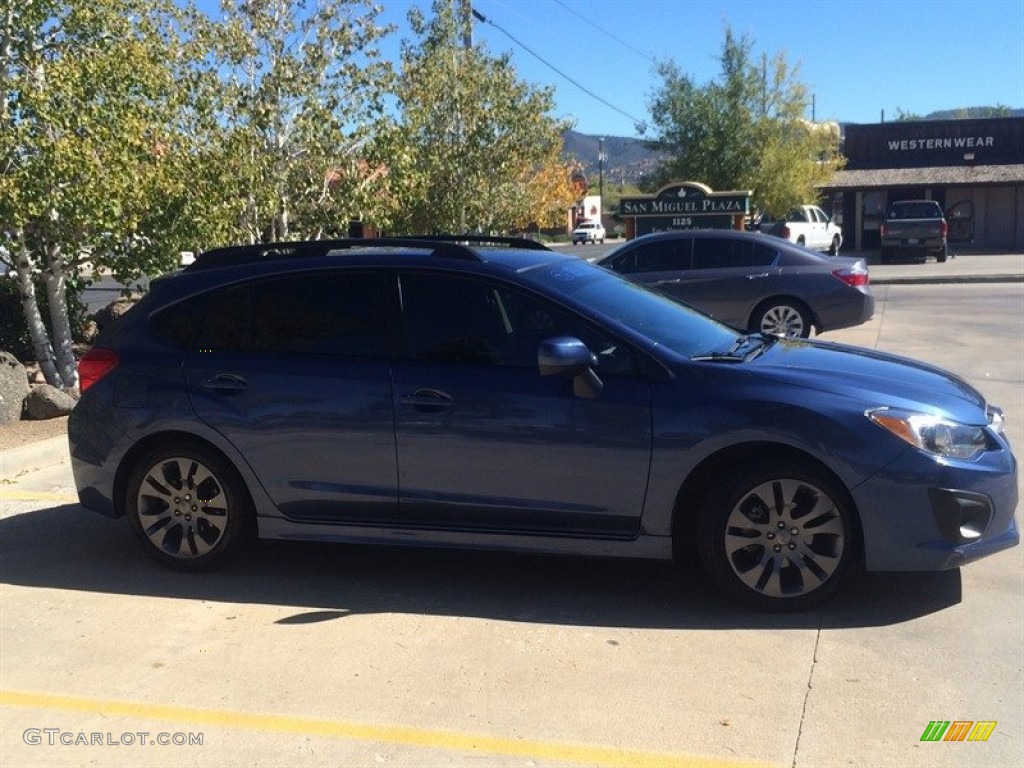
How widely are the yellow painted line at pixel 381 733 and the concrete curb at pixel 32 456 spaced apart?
3692 mm

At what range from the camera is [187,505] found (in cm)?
560

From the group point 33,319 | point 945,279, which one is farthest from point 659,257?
point 945,279

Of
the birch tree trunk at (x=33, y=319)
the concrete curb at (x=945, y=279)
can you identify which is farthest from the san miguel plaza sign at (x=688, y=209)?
the birch tree trunk at (x=33, y=319)

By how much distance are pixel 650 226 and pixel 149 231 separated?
11920mm

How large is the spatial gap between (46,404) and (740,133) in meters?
26.0

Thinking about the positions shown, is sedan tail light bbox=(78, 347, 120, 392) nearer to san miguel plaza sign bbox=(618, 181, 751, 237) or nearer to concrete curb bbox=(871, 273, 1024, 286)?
san miguel plaza sign bbox=(618, 181, 751, 237)

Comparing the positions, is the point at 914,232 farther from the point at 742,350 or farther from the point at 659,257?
the point at 742,350

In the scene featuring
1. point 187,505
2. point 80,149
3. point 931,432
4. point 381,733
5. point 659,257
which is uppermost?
point 80,149

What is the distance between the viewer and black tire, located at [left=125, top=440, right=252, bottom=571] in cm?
552

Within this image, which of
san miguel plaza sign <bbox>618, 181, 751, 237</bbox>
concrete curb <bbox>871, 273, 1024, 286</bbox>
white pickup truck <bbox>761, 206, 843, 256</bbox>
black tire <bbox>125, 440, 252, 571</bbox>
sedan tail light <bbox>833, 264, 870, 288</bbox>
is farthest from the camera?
white pickup truck <bbox>761, 206, 843, 256</bbox>

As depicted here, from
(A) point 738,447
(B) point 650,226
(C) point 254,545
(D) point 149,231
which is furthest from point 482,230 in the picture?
(A) point 738,447

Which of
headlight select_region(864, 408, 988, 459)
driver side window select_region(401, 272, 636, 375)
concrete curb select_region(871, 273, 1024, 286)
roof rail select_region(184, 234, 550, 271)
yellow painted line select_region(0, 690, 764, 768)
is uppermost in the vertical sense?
roof rail select_region(184, 234, 550, 271)

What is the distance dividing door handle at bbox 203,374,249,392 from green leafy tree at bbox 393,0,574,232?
10912mm

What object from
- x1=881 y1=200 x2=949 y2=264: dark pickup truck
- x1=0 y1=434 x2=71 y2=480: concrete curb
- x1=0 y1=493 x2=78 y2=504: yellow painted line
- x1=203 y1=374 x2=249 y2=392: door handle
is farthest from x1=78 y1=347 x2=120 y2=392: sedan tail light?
x1=881 y1=200 x2=949 y2=264: dark pickup truck
